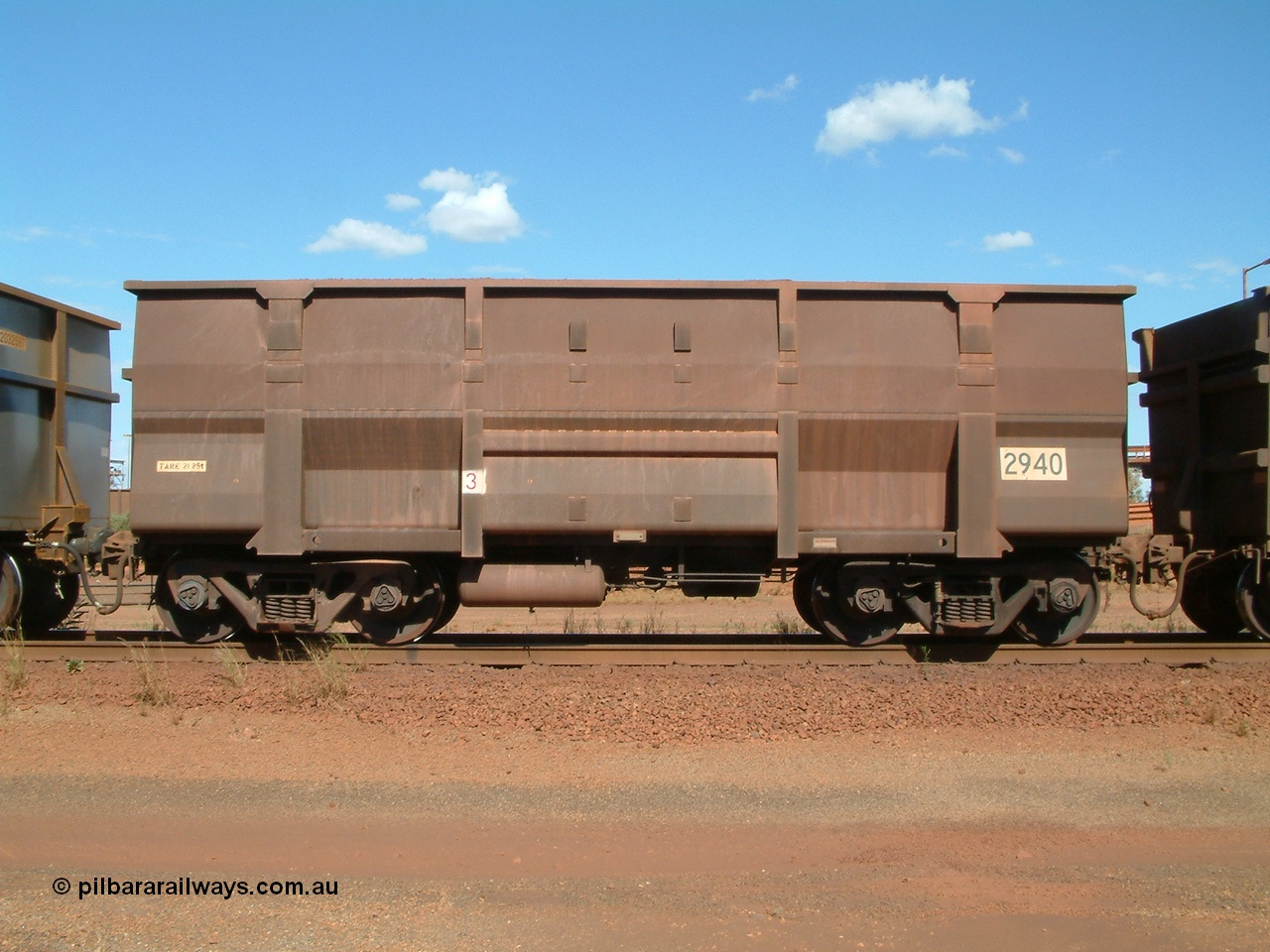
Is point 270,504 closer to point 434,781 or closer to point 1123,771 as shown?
point 434,781

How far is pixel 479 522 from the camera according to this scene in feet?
28.7

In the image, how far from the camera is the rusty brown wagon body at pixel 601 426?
28.9 feet

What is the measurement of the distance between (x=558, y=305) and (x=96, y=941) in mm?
6130

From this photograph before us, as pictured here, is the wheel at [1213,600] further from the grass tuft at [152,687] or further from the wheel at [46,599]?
the wheel at [46,599]

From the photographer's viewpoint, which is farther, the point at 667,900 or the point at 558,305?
the point at 558,305

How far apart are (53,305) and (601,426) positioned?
592cm

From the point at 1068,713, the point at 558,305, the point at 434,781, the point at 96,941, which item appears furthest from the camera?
Answer: the point at 558,305

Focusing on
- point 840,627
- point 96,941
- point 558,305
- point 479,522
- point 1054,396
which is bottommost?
point 96,941

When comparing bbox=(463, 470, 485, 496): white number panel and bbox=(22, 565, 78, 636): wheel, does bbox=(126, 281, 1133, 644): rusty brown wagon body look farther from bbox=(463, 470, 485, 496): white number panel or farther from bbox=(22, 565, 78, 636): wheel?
bbox=(22, 565, 78, 636): wheel

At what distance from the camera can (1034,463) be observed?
29.6 ft

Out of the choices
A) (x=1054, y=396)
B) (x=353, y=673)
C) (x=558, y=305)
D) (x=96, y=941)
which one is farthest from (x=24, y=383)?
(x=1054, y=396)

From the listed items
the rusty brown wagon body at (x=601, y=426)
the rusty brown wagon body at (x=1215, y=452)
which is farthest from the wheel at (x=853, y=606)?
the rusty brown wagon body at (x=1215, y=452)

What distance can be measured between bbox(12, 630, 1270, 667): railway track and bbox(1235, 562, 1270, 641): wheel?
0.27 m

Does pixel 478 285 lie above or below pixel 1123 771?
above
